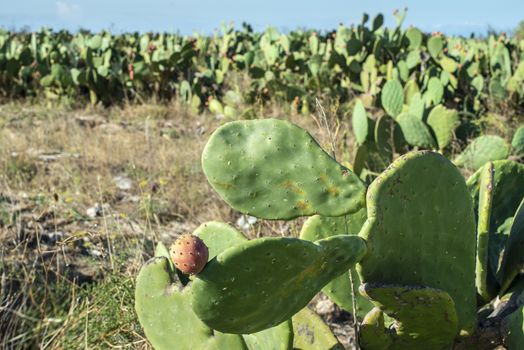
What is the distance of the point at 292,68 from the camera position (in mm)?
7934

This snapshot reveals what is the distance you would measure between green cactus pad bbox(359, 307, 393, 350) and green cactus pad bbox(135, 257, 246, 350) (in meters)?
0.28

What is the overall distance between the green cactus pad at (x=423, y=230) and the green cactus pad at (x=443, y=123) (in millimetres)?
2494

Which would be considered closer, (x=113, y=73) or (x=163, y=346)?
(x=163, y=346)

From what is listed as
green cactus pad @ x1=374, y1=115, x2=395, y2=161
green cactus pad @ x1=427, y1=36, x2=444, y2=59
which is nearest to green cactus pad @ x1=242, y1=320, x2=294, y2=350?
green cactus pad @ x1=374, y1=115, x2=395, y2=161

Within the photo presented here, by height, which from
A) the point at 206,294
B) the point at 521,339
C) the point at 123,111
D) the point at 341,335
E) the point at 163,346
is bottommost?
the point at 123,111

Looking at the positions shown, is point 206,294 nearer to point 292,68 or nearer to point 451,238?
point 451,238

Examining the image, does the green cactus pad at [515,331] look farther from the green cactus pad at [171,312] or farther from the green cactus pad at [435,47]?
the green cactus pad at [435,47]

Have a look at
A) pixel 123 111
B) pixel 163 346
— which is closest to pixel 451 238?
pixel 163 346

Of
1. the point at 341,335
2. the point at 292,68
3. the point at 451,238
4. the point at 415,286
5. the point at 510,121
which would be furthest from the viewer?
the point at 292,68

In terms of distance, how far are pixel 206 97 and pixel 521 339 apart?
20.6 ft

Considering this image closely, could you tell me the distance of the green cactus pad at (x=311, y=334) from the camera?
169 centimetres

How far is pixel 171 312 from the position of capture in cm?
156

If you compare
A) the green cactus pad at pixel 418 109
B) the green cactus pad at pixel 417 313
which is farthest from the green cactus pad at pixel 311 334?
the green cactus pad at pixel 418 109

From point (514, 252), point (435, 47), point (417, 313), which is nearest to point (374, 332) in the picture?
point (417, 313)
